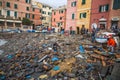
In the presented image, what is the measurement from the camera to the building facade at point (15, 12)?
35.7 m

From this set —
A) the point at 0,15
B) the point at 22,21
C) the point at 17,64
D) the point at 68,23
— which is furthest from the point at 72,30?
the point at 17,64

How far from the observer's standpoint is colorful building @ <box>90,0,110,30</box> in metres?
22.2

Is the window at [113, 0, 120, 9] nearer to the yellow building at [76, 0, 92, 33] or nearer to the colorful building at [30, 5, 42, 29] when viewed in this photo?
the yellow building at [76, 0, 92, 33]

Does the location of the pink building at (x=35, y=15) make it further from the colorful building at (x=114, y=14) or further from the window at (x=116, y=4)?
the window at (x=116, y=4)

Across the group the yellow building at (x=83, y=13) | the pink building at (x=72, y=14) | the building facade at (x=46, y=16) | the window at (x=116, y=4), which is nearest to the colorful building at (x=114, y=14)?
the window at (x=116, y=4)

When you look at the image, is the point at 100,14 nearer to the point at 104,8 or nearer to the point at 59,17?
the point at 104,8

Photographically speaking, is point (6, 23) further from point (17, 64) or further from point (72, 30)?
point (17, 64)

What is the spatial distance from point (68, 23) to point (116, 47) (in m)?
20.8

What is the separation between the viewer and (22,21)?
129 ft

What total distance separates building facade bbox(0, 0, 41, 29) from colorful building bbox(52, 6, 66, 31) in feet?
24.5

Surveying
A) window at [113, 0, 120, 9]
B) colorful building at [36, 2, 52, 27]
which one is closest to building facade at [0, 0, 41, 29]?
colorful building at [36, 2, 52, 27]

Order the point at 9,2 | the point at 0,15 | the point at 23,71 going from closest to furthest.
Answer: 1. the point at 23,71
2. the point at 0,15
3. the point at 9,2

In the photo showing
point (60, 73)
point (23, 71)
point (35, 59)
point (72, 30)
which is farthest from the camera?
point (72, 30)

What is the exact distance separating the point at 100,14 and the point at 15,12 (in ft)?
86.5
